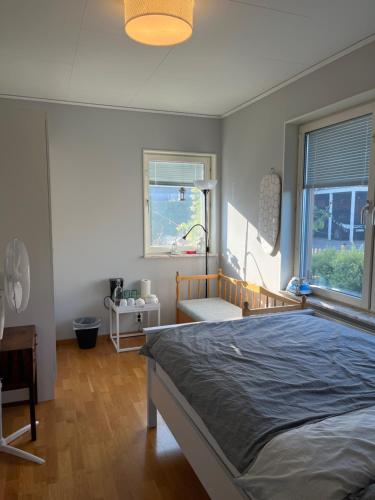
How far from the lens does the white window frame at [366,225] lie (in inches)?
103

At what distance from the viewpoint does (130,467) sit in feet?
7.04

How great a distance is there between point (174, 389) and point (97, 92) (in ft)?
9.01

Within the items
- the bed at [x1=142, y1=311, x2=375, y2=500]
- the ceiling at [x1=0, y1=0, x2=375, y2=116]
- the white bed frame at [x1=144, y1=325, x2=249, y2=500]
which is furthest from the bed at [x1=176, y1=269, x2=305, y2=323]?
the ceiling at [x1=0, y1=0, x2=375, y2=116]

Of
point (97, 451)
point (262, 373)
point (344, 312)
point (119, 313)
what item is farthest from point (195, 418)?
point (119, 313)

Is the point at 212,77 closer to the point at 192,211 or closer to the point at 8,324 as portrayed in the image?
the point at 192,211

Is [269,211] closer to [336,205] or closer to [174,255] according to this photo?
[336,205]

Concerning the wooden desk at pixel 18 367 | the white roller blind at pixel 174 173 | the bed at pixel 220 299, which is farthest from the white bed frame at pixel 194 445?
the white roller blind at pixel 174 173

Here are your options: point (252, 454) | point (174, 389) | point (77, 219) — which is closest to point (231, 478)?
point (252, 454)

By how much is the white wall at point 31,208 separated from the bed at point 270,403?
2.97ft

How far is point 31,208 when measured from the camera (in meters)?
2.68

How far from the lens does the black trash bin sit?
3.86 meters

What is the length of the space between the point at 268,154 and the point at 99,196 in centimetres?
177

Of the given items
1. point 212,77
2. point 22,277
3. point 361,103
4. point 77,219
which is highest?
point 212,77

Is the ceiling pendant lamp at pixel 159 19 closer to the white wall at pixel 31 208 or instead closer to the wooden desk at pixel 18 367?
the white wall at pixel 31 208
